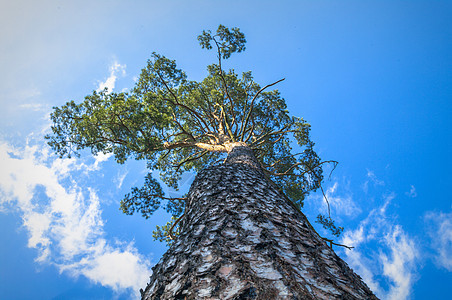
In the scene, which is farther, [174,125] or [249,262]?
[174,125]

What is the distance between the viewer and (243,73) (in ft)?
30.5

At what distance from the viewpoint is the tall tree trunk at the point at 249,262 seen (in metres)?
0.91

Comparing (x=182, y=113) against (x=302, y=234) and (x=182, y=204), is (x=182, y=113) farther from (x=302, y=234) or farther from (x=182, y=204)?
(x=302, y=234)

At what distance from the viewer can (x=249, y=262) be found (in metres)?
1.07

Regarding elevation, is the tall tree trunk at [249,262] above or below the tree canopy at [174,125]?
below

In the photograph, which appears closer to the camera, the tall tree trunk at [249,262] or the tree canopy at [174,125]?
the tall tree trunk at [249,262]

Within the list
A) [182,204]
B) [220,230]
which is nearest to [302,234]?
[220,230]

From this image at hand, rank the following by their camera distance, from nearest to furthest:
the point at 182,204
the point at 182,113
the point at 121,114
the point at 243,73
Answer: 1. the point at 121,114
2. the point at 182,204
3. the point at 182,113
4. the point at 243,73

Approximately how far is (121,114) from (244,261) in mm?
4907

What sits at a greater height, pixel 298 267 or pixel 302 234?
pixel 302 234

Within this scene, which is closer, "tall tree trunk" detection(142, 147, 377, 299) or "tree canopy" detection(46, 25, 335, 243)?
"tall tree trunk" detection(142, 147, 377, 299)

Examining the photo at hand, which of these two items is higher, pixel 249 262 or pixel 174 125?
pixel 174 125

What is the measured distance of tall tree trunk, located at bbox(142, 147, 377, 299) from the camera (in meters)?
0.91

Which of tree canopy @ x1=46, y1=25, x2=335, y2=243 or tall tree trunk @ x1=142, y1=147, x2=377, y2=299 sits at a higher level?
tree canopy @ x1=46, y1=25, x2=335, y2=243
